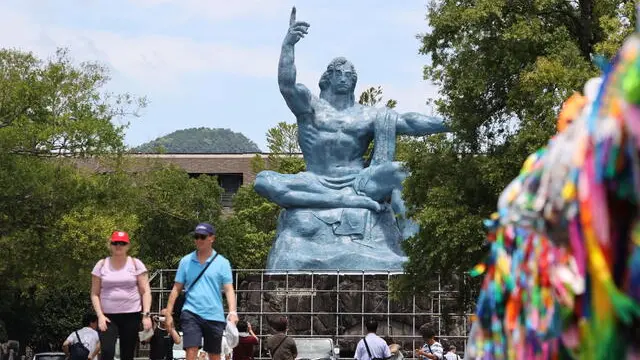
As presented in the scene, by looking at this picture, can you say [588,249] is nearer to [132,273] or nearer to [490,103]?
[132,273]

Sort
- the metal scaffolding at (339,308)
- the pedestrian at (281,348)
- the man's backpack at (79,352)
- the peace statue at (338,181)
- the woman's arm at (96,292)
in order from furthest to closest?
the peace statue at (338,181) < the metal scaffolding at (339,308) < the man's backpack at (79,352) < the pedestrian at (281,348) < the woman's arm at (96,292)

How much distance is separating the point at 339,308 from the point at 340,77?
6.04 metres

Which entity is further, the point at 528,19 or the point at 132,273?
the point at 528,19

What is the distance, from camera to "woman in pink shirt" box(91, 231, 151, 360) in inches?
412

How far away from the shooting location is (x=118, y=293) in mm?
10508

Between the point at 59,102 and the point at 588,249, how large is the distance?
3279 cm

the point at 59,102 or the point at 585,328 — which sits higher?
the point at 59,102

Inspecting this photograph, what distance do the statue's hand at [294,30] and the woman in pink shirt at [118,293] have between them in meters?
22.2

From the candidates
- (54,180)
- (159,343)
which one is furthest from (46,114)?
(159,343)

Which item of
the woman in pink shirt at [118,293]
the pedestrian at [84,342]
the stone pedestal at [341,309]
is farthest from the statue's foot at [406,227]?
the woman in pink shirt at [118,293]

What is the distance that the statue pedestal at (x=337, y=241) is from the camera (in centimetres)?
3225

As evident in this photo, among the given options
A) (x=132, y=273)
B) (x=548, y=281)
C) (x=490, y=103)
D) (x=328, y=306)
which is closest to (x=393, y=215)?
(x=328, y=306)

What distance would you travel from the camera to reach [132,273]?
10562 mm

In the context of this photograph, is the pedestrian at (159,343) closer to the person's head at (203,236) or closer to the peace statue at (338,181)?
the person's head at (203,236)
